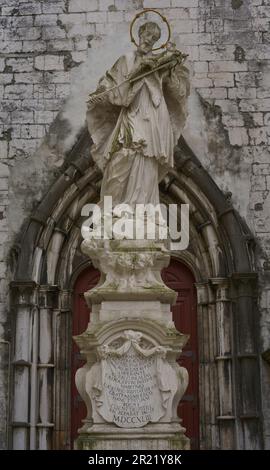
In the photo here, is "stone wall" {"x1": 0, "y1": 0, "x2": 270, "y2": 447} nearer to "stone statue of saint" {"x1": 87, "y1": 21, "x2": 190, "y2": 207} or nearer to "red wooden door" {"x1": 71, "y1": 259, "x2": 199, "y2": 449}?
"red wooden door" {"x1": 71, "y1": 259, "x2": 199, "y2": 449}

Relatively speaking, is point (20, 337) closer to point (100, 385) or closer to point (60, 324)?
point (60, 324)

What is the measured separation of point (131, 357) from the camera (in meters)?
6.56

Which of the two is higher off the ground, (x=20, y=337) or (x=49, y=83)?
(x=49, y=83)

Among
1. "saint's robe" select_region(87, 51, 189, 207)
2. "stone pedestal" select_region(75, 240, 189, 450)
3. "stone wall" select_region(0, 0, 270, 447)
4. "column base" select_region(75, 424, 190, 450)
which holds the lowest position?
"column base" select_region(75, 424, 190, 450)

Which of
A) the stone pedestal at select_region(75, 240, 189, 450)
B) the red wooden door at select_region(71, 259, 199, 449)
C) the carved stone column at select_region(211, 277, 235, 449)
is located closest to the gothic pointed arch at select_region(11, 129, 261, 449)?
the carved stone column at select_region(211, 277, 235, 449)

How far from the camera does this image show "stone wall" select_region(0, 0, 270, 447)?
11539 mm

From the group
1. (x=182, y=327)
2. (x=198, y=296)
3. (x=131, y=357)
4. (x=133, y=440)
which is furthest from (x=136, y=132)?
(x=182, y=327)

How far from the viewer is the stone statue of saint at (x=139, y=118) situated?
7.28 metres

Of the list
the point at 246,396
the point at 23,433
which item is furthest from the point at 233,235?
the point at 23,433

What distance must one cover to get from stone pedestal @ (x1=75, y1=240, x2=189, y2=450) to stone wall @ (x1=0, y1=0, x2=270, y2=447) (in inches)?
184

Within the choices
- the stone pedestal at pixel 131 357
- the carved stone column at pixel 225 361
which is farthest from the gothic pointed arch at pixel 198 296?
the stone pedestal at pixel 131 357
